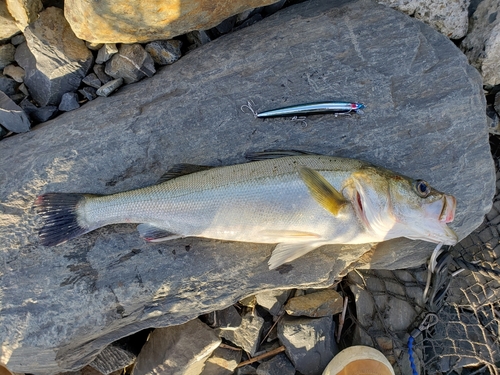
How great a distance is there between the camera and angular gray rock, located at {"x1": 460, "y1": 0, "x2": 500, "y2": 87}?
14.7ft

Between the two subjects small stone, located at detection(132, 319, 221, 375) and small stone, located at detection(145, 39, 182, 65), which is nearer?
small stone, located at detection(145, 39, 182, 65)

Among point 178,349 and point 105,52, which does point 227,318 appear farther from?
point 105,52

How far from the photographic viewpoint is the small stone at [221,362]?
486 centimetres

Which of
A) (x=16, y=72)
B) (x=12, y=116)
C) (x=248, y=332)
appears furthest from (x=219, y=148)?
(x=16, y=72)

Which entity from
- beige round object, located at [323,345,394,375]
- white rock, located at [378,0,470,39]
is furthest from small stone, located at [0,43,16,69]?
beige round object, located at [323,345,394,375]

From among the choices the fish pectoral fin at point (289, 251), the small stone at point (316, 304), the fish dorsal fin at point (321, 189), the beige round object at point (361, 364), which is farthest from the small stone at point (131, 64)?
the beige round object at point (361, 364)

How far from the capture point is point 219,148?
160 inches

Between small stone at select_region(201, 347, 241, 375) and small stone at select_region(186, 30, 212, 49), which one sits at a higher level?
small stone at select_region(186, 30, 212, 49)

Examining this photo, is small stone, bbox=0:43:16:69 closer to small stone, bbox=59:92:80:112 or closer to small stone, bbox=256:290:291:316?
small stone, bbox=59:92:80:112

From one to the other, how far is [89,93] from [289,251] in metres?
2.73

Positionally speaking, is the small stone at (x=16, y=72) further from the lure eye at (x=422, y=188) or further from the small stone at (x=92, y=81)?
the lure eye at (x=422, y=188)

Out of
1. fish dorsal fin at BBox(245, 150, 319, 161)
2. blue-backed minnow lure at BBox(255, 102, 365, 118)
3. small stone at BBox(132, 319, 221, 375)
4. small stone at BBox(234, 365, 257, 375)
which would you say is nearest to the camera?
fish dorsal fin at BBox(245, 150, 319, 161)

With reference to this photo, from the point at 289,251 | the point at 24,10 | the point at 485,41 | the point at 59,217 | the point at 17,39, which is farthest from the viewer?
the point at 485,41

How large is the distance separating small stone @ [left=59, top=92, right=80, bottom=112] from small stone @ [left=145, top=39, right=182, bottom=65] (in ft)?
3.13
